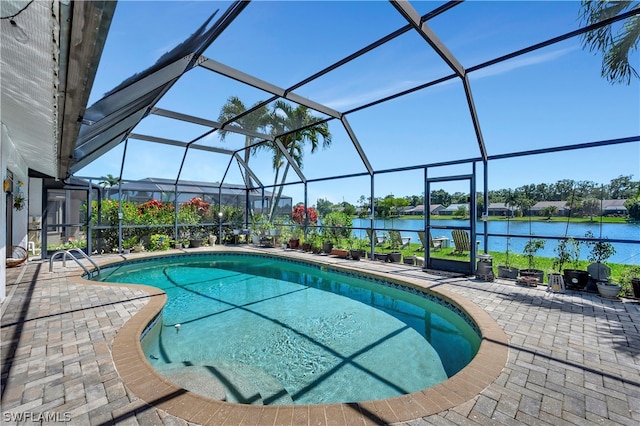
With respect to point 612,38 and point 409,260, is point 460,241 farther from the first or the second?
point 612,38

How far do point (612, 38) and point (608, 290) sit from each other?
461 cm

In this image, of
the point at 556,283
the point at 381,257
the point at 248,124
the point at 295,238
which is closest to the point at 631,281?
the point at 556,283

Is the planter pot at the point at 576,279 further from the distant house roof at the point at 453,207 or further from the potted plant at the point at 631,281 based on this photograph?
the distant house roof at the point at 453,207

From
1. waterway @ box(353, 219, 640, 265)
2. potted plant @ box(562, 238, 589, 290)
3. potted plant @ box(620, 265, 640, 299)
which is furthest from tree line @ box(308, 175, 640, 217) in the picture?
potted plant @ box(620, 265, 640, 299)

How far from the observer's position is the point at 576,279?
529cm

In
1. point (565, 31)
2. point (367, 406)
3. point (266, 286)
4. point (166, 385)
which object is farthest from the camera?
point (266, 286)

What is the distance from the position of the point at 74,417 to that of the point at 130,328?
1703mm

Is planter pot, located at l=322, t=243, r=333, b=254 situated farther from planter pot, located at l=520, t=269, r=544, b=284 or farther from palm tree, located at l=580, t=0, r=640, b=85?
palm tree, located at l=580, t=0, r=640, b=85

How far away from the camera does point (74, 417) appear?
198 centimetres

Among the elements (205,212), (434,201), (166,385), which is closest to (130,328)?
(166,385)

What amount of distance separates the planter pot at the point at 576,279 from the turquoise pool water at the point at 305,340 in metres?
2.52

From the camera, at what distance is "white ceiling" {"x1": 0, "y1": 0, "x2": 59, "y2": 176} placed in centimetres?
152

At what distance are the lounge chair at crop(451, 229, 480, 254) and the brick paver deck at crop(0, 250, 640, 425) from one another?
218cm

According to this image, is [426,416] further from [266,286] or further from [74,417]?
[266,286]
